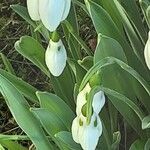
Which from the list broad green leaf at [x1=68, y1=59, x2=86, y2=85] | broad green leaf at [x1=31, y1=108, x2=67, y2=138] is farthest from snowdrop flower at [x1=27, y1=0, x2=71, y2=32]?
broad green leaf at [x1=68, y1=59, x2=86, y2=85]

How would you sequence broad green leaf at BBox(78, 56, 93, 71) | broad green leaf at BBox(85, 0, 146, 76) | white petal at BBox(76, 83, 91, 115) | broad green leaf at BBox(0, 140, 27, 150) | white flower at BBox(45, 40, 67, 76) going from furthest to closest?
broad green leaf at BBox(0, 140, 27, 150) → broad green leaf at BBox(78, 56, 93, 71) → broad green leaf at BBox(85, 0, 146, 76) → white flower at BBox(45, 40, 67, 76) → white petal at BBox(76, 83, 91, 115)

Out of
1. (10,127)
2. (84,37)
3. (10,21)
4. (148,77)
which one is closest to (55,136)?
(148,77)

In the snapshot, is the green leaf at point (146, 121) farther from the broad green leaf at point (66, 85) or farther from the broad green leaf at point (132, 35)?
the broad green leaf at point (66, 85)

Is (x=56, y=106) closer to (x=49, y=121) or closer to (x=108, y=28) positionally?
(x=49, y=121)

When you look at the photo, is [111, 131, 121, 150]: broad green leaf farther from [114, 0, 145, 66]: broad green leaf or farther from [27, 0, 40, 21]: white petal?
[27, 0, 40, 21]: white petal

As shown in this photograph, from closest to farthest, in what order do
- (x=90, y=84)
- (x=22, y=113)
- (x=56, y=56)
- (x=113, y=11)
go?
(x=90, y=84) → (x=56, y=56) → (x=22, y=113) → (x=113, y=11)

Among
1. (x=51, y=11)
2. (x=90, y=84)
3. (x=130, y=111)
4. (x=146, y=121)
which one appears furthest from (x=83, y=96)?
(x=130, y=111)
